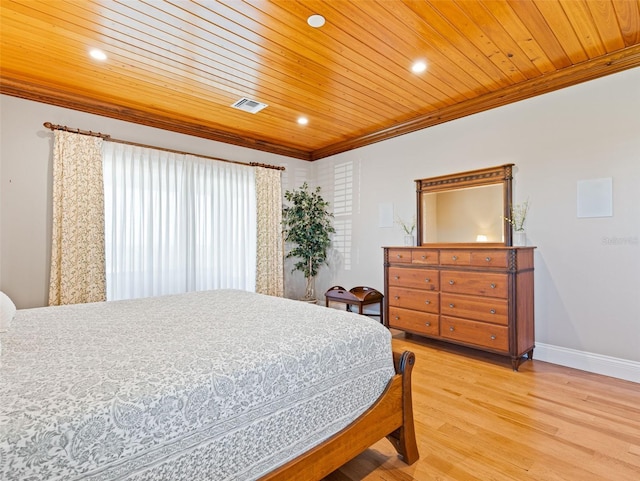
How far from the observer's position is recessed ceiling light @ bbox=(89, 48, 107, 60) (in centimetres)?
254

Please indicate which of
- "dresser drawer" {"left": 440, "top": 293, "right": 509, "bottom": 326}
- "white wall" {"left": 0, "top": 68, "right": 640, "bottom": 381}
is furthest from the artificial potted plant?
"dresser drawer" {"left": 440, "top": 293, "right": 509, "bottom": 326}

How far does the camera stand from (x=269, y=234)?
4.77m

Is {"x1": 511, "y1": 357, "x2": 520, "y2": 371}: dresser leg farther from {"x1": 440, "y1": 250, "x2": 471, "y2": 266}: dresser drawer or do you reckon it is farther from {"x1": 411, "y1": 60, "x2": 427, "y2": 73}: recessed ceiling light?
{"x1": 411, "y1": 60, "x2": 427, "y2": 73}: recessed ceiling light

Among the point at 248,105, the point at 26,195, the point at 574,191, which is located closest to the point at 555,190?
the point at 574,191

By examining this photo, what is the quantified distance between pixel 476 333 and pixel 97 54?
13.2ft

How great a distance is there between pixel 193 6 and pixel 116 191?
7.46 ft

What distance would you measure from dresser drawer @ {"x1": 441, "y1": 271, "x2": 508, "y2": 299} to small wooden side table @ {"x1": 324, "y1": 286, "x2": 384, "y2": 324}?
111cm

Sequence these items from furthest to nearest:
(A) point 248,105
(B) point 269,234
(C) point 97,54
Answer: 1. (B) point 269,234
2. (A) point 248,105
3. (C) point 97,54

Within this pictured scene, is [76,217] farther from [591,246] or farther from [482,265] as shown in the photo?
[591,246]

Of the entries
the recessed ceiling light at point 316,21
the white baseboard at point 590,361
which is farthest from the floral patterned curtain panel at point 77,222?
the white baseboard at point 590,361

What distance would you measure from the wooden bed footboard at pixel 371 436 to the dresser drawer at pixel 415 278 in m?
1.77

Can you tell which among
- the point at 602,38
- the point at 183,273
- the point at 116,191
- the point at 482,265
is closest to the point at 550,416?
the point at 482,265

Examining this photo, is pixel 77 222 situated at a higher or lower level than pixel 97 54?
lower

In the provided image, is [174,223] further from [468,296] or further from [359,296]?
[468,296]
